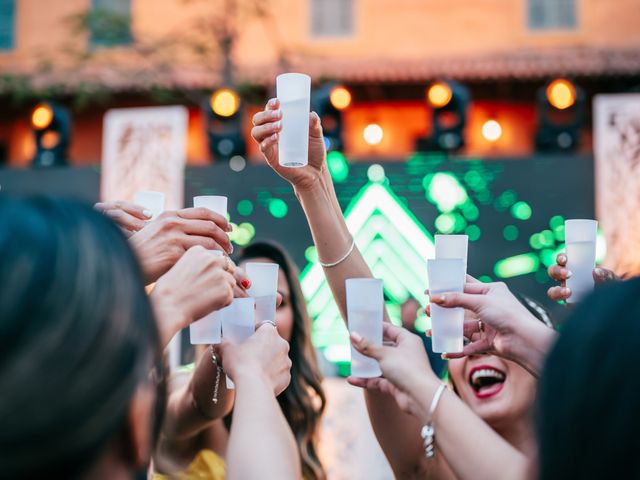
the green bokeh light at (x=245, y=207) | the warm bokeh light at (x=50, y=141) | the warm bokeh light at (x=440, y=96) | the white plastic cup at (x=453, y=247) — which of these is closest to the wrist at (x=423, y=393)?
the white plastic cup at (x=453, y=247)

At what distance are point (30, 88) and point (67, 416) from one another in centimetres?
1266

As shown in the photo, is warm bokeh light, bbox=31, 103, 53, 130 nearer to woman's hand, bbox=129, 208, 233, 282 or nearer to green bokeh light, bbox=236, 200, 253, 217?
green bokeh light, bbox=236, 200, 253, 217

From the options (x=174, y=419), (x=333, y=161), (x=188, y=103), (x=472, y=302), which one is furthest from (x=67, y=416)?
(x=188, y=103)

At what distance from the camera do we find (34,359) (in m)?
0.95

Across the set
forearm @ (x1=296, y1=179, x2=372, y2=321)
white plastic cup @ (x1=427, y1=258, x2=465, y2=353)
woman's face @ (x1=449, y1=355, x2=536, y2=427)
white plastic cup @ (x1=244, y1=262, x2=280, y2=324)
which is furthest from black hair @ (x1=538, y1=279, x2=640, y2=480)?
woman's face @ (x1=449, y1=355, x2=536, y2=427)

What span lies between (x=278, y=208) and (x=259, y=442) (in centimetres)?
532

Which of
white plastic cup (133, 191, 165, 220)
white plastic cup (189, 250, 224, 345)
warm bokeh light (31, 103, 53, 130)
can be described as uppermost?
warm bokeh light (31, 103, 53, 130)

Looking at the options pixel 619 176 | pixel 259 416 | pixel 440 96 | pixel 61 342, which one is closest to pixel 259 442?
pixel 259 416

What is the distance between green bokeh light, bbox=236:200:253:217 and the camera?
22.3ft

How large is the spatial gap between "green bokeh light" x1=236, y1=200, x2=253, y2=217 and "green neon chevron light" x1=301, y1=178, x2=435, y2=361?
0.73 meters

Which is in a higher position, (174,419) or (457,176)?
(457,176)

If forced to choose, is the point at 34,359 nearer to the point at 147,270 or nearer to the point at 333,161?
the point at 147,270

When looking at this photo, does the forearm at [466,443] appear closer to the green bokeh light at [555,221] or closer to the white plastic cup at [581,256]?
the white plastic cup at [581,256]

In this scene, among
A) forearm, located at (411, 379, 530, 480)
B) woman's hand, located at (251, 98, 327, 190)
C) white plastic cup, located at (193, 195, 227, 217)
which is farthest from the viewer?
woman's hand, located at (251, 98, 327, 190)
